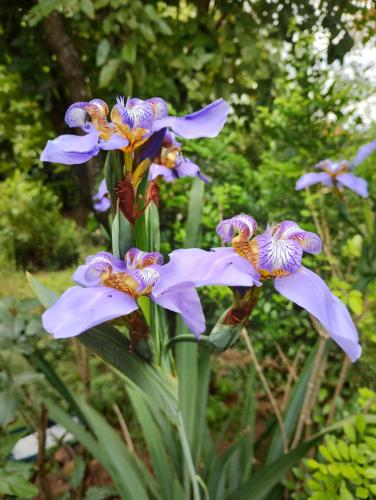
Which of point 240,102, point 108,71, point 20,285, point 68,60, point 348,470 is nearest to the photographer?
point 348,470

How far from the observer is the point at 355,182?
1.00m

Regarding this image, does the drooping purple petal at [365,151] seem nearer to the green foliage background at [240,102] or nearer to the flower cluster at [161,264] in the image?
the green foliage background at [240,102]

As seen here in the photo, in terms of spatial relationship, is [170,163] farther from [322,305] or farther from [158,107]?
[322,305]

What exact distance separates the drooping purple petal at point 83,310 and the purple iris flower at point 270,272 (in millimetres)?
48

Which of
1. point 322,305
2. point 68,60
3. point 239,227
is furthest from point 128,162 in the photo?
point 68,60

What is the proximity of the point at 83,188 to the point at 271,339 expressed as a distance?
39.4 inches

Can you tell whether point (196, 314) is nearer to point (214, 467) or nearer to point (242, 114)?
point (214, 467)

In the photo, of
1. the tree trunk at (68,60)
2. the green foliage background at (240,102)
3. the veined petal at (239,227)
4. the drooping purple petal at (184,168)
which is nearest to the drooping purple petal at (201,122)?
the veined petal at (239,227)

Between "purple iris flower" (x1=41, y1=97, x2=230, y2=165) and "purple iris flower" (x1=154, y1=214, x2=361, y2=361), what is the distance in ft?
0.43

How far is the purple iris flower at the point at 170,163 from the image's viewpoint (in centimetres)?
69

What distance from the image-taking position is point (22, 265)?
5.10 metres

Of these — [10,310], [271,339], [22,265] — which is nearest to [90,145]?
Result: [10,310]

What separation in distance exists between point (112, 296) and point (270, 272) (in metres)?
0.18

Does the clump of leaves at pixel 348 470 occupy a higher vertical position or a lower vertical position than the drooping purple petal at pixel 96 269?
lower
